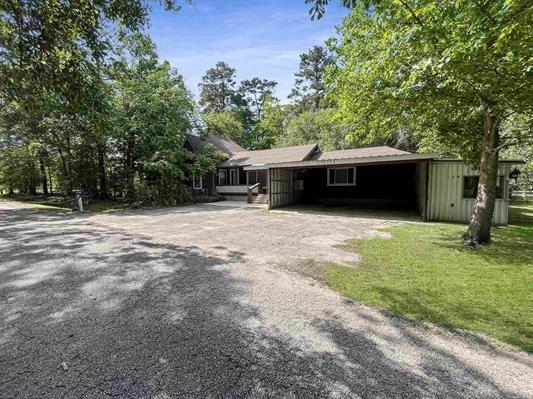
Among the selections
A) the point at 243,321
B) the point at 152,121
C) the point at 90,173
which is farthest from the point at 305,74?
the point at 243,321

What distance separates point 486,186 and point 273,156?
45.4 feet

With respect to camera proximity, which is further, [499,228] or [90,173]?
[90,173]

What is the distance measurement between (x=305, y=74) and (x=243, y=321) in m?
37.0

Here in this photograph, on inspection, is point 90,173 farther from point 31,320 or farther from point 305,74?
point 305,74

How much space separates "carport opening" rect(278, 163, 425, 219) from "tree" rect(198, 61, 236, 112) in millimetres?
30004

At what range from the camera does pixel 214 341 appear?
8.82 ft

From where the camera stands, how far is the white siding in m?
9.22

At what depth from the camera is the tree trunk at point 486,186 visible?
244 inches

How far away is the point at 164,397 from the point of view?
1.99m

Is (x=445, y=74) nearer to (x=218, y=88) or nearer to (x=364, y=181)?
(x=364, y=181)

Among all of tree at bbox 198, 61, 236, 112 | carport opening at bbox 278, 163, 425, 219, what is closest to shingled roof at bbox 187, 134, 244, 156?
carport opening at bbox 278, 163, 425, 219

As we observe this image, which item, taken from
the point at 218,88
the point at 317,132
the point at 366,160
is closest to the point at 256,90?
the point at 218,88

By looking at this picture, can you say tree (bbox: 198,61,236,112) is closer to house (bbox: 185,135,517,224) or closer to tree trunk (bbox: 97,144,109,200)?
house (bbox: 185,135,517,224)

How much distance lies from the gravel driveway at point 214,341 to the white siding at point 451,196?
666cm
